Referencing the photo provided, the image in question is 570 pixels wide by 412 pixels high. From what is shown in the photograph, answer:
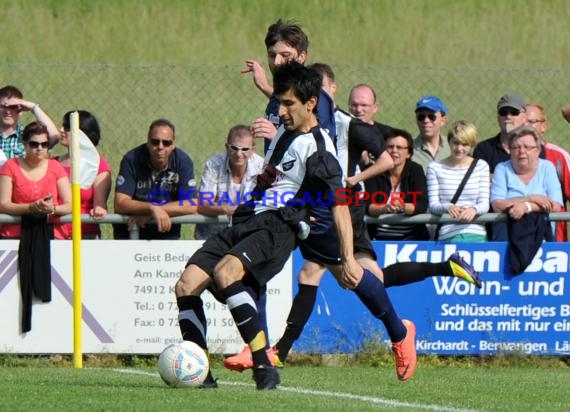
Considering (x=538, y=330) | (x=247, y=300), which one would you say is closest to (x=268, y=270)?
(x=247, y=300)

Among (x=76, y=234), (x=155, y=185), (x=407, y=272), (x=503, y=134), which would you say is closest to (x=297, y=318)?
(x=407, y=272)

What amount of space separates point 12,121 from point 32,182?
1.32 meters

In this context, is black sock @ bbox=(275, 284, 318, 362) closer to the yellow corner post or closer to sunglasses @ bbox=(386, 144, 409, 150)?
the yellow corner post

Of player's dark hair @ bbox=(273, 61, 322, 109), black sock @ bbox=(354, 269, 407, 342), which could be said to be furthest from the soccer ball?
player's dark hair @ bbox=(273, 61, 322, 109)

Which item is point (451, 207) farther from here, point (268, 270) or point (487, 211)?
point (268, 270)

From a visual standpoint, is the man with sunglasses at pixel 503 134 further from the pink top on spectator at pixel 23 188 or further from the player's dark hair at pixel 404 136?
the pink top on spectator at pixel 23 188

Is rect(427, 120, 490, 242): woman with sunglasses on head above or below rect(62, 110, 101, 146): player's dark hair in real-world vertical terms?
below

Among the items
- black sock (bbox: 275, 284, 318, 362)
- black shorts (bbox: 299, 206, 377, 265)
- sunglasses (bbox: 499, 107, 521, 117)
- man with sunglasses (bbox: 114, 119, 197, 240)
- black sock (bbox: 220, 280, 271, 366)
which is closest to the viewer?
black sock (bbox: 220, 280, 271, 366)

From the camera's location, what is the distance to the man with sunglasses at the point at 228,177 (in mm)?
12781

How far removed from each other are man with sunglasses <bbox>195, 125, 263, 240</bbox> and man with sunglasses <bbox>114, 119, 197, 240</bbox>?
0.15 metres

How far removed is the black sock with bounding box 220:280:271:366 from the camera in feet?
29.4

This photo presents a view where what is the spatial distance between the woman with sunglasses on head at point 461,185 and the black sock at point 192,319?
161 inches

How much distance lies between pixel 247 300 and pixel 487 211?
14.8 feet

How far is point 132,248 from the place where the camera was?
41.4 feet
